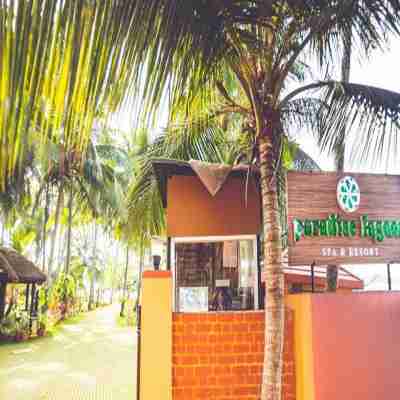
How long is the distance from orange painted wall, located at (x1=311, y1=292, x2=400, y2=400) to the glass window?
2.06 meters

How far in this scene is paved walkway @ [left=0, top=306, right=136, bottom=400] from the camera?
25.4 feet

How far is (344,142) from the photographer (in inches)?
182

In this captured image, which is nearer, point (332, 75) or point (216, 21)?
point (216, 21)

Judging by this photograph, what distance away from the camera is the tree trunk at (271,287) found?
3605mm

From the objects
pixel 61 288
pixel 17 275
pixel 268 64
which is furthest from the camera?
pixel 61 288

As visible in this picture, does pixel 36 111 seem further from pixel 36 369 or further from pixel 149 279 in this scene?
pixel 36 369

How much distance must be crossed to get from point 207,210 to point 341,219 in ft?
7.57

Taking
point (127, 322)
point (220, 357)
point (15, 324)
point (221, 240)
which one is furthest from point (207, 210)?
point (127, 322)

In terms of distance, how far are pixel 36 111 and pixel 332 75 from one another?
417 cm

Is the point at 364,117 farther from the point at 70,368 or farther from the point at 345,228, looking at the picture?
the point at 70,368

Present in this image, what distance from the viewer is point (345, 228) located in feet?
16.9

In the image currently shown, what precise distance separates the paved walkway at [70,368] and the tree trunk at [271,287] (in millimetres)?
4526

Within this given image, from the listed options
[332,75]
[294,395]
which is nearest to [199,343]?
[294,395]

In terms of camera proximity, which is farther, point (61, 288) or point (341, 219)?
point (61, 288)
